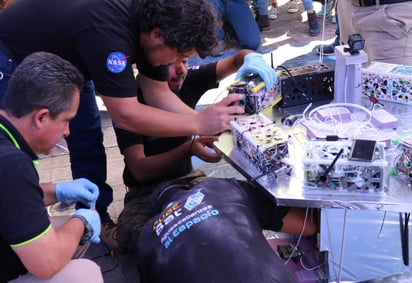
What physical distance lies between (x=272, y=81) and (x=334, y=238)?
1.96ft

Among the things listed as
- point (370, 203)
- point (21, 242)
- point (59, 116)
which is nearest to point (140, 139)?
point (59, 116)

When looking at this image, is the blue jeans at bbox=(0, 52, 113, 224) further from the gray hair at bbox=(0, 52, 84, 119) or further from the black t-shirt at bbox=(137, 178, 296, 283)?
the black t-shirt at bbox=(137, 178, 296, 283)

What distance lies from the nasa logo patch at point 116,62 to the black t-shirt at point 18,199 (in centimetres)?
45

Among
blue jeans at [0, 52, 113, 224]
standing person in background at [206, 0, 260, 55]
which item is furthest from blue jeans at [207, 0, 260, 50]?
blue jeans at [0, 52, 113, 224]

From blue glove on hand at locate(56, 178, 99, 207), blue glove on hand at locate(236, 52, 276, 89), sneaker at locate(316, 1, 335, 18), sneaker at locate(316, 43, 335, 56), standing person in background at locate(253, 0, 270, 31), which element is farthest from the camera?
standing person in background at locate(253, 0, 270, 31)

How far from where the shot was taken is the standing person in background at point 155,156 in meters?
2.04

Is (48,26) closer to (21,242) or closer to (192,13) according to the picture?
(192,13)

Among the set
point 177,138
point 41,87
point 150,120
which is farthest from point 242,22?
point 41,87

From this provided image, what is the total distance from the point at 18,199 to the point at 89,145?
1114 mm

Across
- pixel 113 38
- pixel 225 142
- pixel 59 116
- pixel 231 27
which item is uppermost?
pixel 113 38

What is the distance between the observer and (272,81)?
5.97 feet

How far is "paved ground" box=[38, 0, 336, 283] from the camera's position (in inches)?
88.8

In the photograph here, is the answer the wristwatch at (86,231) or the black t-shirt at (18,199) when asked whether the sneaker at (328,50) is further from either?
the black t-shirt at (18,199)

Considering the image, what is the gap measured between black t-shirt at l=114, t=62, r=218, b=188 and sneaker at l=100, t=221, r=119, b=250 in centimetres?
→ 23
